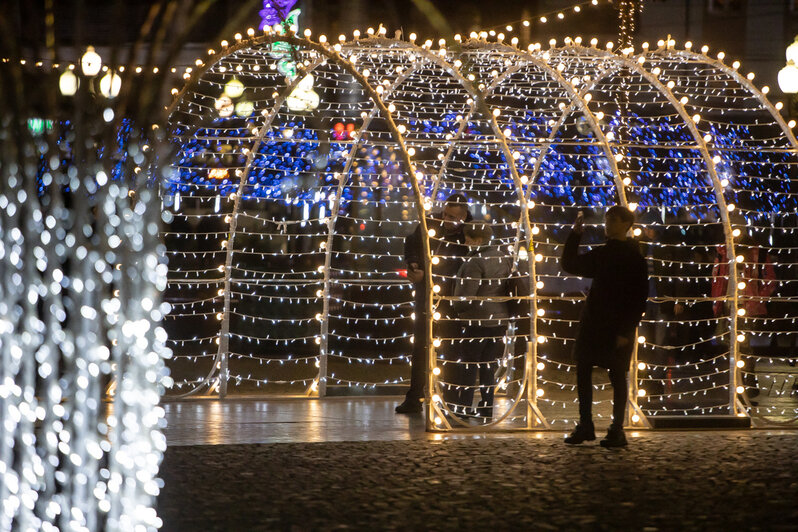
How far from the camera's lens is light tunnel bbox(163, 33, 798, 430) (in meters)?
9.56

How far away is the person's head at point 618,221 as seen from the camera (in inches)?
327

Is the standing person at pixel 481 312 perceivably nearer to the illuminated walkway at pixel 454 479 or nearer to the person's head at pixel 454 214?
the person's head at pixel 454 214

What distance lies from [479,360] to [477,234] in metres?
0.99

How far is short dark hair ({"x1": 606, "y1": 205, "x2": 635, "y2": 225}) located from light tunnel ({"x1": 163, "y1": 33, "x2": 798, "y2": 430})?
81cm

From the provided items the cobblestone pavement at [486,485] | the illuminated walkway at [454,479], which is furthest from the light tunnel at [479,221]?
the cobblestone pavement at [486,485]

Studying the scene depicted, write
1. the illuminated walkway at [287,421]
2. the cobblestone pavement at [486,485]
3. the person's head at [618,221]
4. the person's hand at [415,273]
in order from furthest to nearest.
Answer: the person's hand at [415,273], the illuminated walkway at [287,421], the person's head at [618,221], the cobblestone pavement at [486,485]

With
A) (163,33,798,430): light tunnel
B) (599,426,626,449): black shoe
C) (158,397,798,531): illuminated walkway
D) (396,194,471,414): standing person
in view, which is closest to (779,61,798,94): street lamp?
(163,33,798,430): light tunnel

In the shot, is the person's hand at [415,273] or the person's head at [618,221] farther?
the person's hand at [415,273]

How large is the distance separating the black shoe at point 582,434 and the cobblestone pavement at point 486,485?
67 mm

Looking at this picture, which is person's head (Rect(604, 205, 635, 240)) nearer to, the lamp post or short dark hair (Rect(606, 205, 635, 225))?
short dark hair (Rect(606, 205, 635, 225))

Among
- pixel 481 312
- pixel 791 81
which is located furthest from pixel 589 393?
pixel 791 81

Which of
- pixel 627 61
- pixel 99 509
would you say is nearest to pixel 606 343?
pixel 627 61

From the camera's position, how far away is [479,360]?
9.60m

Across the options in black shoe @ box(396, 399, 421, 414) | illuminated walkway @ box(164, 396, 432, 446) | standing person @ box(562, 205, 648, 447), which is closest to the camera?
standing person @ box(562, 205, 648, 447)
